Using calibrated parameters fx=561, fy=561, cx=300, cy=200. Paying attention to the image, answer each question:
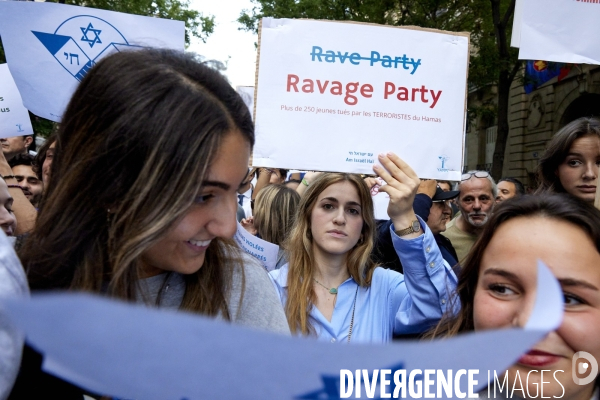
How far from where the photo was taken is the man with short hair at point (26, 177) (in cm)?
484

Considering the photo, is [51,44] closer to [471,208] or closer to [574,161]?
[574,161]

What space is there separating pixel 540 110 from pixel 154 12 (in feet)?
44.3

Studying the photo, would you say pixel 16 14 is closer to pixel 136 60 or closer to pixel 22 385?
pixel 136 60

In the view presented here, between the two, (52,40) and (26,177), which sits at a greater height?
(52,40)

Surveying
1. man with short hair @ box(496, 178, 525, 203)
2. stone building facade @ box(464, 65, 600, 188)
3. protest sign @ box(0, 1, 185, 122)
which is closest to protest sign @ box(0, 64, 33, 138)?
protest sign @ box(0, 1, 185, 122)

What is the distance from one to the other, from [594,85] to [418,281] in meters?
16.9

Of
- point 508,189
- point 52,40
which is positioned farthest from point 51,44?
point 508,189

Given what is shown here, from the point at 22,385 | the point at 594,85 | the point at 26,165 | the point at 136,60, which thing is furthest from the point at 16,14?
the point at 594,85

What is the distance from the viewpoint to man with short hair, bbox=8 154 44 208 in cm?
484

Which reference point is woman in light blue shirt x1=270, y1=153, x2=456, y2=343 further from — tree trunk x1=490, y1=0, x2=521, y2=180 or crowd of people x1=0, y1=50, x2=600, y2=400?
tree trunk x1=490, y1=0, x2=521, y2=180

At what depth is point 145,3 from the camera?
52.9ft

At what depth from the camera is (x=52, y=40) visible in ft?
12.0

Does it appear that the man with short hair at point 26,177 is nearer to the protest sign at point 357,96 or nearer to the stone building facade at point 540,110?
the protest sign at point 357,96

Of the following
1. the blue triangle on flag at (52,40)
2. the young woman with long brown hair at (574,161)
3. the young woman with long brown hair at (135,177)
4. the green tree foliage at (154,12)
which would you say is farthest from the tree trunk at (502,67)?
the young woman with long brown hair at (135,177)
